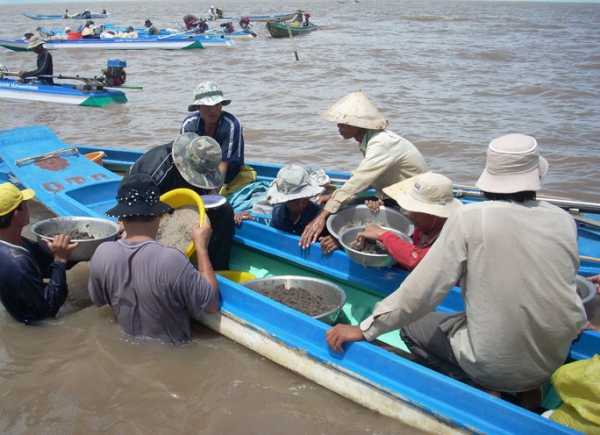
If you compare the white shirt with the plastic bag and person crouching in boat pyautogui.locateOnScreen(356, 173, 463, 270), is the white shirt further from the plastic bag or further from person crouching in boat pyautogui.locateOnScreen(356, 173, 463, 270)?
person crouching in boat pyautogui.locateOnScreen(356, 173, 463, 270)

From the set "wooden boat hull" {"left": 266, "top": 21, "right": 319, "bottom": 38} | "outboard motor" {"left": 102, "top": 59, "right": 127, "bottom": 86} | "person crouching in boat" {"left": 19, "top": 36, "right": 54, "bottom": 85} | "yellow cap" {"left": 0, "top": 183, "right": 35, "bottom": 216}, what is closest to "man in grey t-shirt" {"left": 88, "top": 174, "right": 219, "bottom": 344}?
"yellow cap" {"left": 0, "top": 183, "right": 35, "bottom": 216}

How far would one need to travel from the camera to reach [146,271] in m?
3.12

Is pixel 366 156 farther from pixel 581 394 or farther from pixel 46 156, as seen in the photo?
pixel 46 156

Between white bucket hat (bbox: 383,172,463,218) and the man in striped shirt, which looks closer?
white bucket hat (bbox: 383,172,463,218)

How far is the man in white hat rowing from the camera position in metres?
2.12

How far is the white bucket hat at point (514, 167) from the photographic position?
2.13m

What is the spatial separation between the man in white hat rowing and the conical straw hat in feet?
5.52

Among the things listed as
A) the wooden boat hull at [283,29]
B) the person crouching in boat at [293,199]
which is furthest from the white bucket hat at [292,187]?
the wooden boat hull at [283,29]

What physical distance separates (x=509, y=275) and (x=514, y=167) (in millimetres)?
420

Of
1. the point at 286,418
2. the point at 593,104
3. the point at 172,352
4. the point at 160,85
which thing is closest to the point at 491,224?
the point at 286,418

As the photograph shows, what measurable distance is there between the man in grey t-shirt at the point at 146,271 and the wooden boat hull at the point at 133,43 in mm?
19119

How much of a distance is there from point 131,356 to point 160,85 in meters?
14.1

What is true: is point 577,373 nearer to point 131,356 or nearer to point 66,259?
point 131,356

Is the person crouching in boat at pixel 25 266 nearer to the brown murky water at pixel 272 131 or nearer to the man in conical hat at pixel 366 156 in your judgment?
the brown murky water at pixel 272 131
